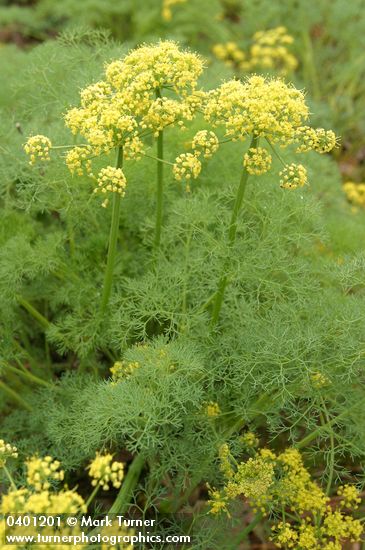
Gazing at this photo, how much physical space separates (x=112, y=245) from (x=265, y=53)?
4.10m

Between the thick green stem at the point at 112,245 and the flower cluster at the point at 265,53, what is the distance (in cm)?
376

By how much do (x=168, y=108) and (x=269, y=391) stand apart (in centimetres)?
129

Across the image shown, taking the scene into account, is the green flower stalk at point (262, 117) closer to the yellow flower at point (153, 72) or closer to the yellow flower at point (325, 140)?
the yellow flower at point (325, 140)

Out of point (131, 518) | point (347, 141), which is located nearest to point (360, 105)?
point (347, 141)

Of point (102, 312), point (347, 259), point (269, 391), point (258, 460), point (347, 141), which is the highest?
point (347, 141)

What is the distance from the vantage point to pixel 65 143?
356 cm

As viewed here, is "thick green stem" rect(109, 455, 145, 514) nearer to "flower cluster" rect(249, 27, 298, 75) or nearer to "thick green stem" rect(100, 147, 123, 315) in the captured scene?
"thick green stem" rect(100, 147, 123, 315)

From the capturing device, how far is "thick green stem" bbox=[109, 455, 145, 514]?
9.50 ft

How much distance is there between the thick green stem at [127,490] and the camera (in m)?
2.89

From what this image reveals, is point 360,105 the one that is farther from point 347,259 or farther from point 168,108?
point 168,108

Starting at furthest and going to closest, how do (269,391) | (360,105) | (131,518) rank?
(360,105) < (131,518) < (269,391)

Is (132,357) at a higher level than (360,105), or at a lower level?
lower

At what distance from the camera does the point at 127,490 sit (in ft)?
9.97

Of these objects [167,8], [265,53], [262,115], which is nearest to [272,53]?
[265,53]
